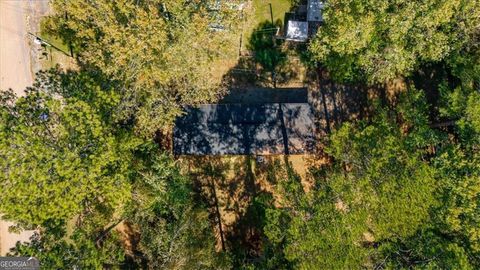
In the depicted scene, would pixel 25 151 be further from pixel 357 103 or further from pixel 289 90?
pixel 357 103

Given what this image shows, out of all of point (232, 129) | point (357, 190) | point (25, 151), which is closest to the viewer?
point (25, 151)

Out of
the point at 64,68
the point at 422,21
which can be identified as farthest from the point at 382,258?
the point at 64,68

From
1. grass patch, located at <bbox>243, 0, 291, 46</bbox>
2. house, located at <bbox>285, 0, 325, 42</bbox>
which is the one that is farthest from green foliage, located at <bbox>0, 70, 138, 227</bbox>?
house, located at <bbox>285, 0, 325, 42</bbox>

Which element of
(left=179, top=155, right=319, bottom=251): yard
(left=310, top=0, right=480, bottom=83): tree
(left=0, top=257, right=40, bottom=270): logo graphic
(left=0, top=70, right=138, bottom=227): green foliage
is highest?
(left=310, top=0, right=480, bottom=83): tree

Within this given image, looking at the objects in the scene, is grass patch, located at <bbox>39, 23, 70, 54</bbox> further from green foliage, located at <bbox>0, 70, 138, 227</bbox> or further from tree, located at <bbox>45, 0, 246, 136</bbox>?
green foliage, located at <bbox>0, 70, 138, 227</bbox>

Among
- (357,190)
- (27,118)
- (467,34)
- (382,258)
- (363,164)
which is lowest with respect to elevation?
(382,258)

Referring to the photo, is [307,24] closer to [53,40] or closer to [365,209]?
[365,209]

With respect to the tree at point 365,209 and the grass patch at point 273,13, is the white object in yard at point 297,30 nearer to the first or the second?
the grass patch at point 273,13
